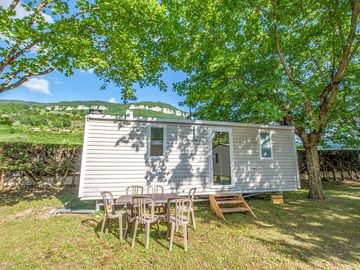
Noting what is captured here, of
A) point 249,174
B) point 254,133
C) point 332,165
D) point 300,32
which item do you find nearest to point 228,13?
point 300,32

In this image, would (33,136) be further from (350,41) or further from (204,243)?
(350,41)

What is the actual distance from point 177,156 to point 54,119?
11.9 meters

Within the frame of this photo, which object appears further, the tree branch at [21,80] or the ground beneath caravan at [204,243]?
the tree branch at [21,80]

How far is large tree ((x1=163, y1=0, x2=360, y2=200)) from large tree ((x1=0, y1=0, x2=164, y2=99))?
206cm

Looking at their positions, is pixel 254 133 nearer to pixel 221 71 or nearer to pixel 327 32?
pixel 221 71

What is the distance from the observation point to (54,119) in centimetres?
1392

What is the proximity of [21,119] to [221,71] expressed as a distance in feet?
40.4

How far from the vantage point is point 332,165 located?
12.7m

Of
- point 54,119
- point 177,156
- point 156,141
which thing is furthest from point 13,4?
point 54,119

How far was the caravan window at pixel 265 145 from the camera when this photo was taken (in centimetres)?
771

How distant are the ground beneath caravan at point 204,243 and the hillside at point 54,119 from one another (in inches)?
141

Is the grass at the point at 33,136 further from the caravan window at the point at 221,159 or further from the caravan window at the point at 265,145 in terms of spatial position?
the caravan window at the point at 265,145

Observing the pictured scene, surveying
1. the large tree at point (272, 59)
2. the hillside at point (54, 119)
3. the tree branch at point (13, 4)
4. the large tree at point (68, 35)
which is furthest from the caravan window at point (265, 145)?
the tree branch at point (13, 4)

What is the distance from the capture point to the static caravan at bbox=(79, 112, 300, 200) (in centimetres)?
571
